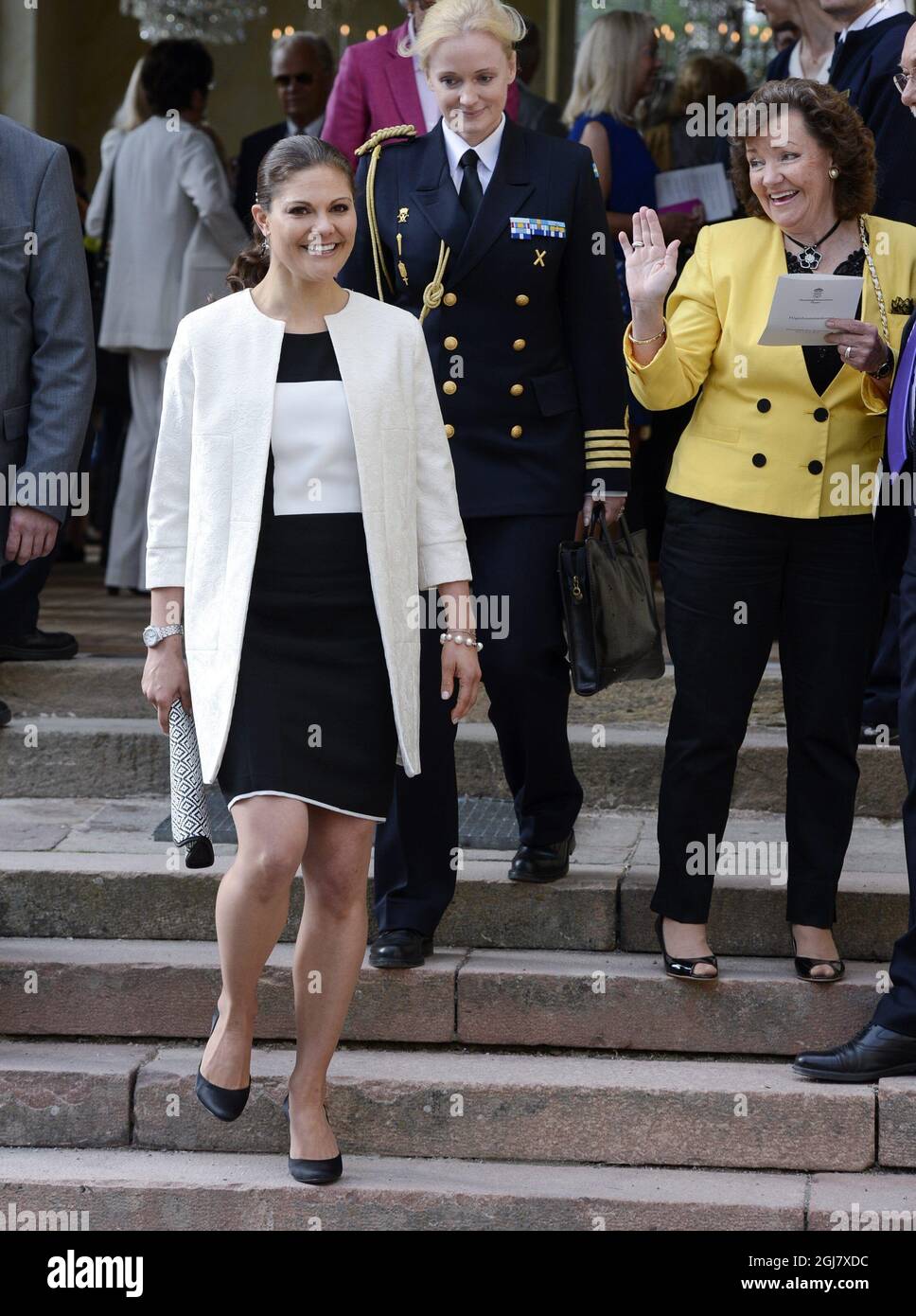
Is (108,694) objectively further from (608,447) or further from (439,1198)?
(439,1198)

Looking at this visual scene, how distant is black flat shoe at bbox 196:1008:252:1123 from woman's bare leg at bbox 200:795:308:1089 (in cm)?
1

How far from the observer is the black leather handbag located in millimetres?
4102

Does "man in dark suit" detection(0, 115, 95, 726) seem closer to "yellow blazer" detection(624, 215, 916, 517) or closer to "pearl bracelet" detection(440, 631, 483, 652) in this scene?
"pearl bracelet" detection(440, 631, 483, 652)

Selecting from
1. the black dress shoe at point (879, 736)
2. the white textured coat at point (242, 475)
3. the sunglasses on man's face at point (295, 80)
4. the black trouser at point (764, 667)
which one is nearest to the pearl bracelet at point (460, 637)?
the white textured coat at point (242, 475)

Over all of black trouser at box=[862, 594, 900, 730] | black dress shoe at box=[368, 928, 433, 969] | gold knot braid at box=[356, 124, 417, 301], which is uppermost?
gold knot braid at box=[356, 124, 417, 301]

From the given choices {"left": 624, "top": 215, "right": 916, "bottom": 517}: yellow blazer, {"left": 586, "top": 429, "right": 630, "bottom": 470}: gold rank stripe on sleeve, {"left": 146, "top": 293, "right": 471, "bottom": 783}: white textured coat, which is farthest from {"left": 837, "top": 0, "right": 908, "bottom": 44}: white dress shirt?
{"left": 146, "top": 293, "right": 471, "bottom": 783}: white textured coat

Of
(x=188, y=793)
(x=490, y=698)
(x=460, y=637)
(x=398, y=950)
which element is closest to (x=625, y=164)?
(x=490, y=698)

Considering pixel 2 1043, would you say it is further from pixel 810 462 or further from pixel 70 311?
pixel 810 462

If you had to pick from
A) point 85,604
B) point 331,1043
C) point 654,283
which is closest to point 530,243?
point 654,283
